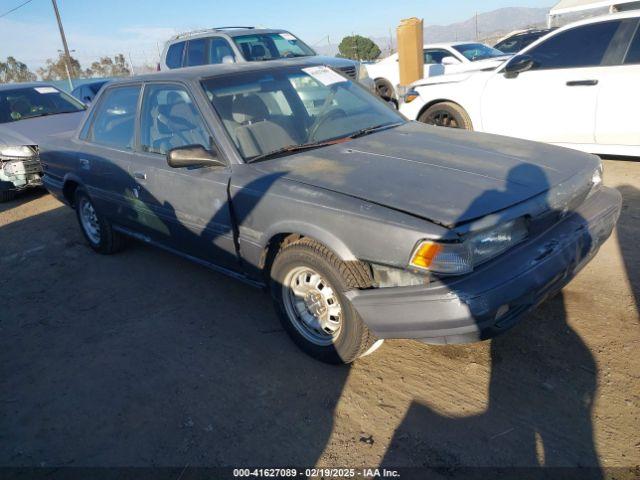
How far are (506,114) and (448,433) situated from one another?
480 cm

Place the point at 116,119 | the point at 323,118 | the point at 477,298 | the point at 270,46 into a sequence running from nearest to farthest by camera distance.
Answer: the point at 477,298
the point at 323,118
the point at 116,119
the point at 270,46

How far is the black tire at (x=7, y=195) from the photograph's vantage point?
7574mm

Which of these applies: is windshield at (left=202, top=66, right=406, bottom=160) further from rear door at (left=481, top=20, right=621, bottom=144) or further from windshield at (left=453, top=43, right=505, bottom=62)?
windshield at (left=453, top=43, right=505, bottom=62)

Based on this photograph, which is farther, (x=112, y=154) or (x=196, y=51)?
(x=196, y=51)

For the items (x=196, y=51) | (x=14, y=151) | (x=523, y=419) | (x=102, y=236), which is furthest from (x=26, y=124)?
(x=523, y=419)

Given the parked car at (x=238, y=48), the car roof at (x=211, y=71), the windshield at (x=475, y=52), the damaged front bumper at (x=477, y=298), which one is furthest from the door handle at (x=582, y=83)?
the windshield at (x=475, y=52)

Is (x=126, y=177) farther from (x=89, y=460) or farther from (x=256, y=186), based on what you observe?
(x=89, y=460)

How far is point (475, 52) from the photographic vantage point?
11219mm

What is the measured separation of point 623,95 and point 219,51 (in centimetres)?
621

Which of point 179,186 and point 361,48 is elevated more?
point 361,48

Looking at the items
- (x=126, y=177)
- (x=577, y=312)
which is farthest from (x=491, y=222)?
(x=126, y=177)

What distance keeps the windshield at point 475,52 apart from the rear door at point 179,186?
29.4ft

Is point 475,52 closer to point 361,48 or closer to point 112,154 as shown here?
point 112,154

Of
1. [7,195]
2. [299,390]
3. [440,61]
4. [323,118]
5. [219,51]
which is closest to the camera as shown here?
[299,390]
